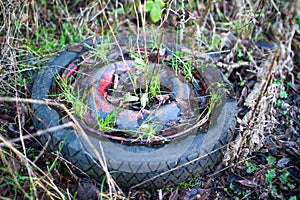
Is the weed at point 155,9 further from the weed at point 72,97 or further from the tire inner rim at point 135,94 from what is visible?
the weed at point 72,97

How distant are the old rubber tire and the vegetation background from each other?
0.09m

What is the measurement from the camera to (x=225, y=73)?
355 cm

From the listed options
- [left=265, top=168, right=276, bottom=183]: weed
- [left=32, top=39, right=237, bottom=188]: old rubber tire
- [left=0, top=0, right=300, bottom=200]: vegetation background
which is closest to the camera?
[left=32, top=39, right=237, bottom=188]: old rubber tire

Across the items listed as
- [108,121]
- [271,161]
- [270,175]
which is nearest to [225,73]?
[271,161]

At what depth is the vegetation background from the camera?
265 cm

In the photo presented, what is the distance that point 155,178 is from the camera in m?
2.58

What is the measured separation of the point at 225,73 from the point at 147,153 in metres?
1.29

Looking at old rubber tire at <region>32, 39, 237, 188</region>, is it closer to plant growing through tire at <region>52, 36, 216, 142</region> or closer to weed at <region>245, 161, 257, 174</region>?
plant growing through tire at <region>52, 36, 216, 142</region>

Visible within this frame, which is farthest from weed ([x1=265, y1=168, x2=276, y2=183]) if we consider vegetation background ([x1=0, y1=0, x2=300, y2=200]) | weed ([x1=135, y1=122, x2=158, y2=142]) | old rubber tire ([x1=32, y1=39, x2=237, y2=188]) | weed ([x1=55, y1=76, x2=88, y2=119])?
weed ([x1=55, y1=76, x2=88, y2=119])

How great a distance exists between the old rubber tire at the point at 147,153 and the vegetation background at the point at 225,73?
9 cm

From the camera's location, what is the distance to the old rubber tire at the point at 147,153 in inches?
99.7

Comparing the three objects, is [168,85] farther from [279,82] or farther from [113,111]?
[279,82]

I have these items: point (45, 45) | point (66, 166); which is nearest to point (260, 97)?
point (66, 166)

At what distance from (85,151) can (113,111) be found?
33 centimetres
